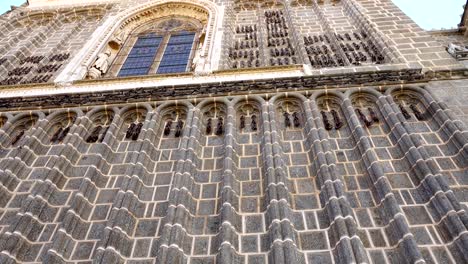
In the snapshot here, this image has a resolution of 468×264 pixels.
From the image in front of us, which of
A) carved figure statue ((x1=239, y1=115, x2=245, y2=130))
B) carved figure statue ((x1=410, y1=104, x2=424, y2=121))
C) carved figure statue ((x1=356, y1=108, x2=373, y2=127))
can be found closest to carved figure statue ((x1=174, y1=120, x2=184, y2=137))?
carved figure statue ((x1=239, y1=115, x2=245, y2=130))

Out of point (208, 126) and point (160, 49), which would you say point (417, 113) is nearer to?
point (208, 126)

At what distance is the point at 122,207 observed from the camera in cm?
676

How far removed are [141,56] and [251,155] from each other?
309 inches

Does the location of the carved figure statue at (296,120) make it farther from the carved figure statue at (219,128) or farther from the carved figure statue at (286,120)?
the carved figure statue at (219,128)

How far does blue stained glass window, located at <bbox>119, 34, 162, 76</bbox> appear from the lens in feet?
43.4

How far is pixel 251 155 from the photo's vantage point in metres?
8.01

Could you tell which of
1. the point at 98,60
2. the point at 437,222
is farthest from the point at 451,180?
the point at 98,60

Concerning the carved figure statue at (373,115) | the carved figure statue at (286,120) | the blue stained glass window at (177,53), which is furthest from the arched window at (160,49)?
the carved figure statue at (373,115)

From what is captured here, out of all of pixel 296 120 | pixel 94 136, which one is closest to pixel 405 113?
pixel 296 120

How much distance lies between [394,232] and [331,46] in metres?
7.17

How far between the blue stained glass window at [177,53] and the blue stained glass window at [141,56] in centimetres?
46

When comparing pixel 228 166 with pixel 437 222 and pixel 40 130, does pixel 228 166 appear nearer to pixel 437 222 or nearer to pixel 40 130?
pixel 437 222

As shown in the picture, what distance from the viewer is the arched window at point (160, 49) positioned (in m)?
13.2

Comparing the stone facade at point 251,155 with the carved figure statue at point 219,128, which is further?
the carved figure statue at point 219,128
